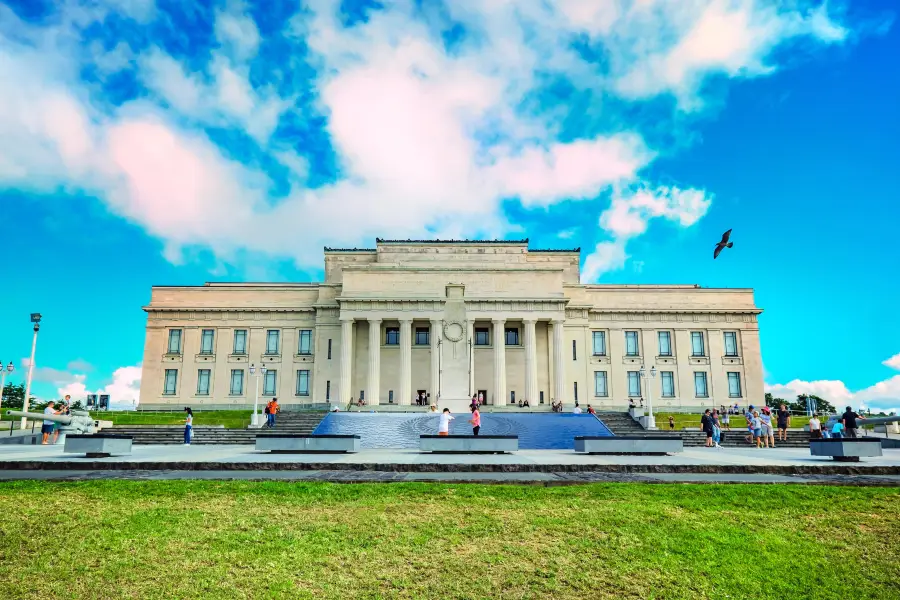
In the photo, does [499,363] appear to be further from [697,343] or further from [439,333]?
[697,343]

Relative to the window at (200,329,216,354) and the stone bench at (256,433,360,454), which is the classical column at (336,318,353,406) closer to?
the window at (200,329,216,354)

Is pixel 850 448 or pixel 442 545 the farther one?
pixel 850 448

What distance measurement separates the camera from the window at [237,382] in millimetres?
61625

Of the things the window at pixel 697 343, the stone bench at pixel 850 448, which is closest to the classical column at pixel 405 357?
the window at pixel 697 343

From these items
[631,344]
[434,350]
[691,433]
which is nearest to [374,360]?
[434,350]

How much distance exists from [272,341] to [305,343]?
132 inches

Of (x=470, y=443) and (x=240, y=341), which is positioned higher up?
(x=240, y=341)

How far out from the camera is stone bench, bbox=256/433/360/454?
20000 millimetres

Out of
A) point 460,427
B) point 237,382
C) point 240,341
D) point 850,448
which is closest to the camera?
point 850,448

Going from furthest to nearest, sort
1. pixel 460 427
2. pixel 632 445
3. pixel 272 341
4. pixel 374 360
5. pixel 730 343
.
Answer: pixel 730 343 < pixel 272 341 < pixel 374 360 < pixel 460 427 < pixel 632 445

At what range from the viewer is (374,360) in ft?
191

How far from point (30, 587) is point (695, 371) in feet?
208

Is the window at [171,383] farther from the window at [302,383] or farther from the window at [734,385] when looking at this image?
the window at [734,385]

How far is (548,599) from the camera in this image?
6500 millimetres
